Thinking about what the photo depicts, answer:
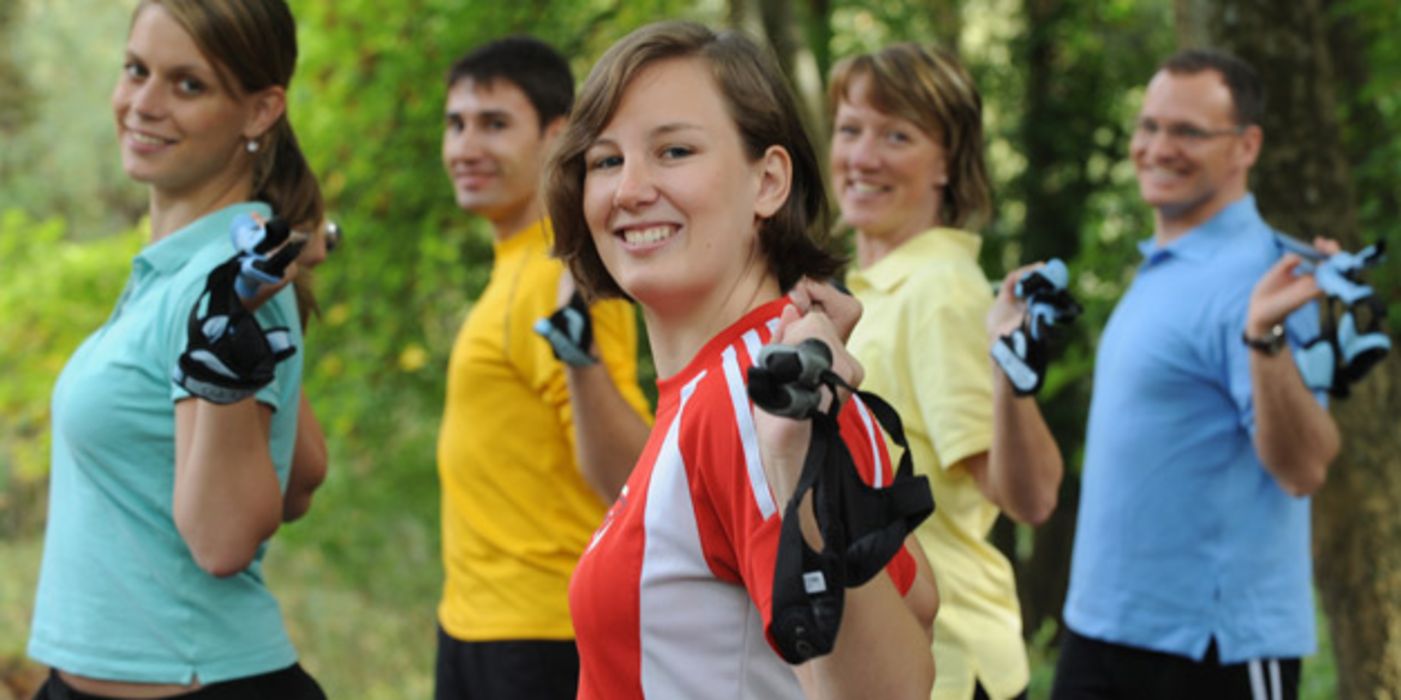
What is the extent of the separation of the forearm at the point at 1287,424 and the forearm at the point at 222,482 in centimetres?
227

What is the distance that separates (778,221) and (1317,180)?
3994 millimetres

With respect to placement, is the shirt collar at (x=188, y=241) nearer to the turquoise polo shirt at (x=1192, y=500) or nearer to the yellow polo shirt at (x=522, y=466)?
the yellow polo shirt at (x=522, y=466)

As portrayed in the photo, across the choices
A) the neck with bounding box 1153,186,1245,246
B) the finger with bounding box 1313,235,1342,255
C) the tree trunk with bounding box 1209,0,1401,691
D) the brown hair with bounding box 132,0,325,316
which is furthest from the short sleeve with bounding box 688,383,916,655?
the tree trunk with bounding box 1209,0,1401,691

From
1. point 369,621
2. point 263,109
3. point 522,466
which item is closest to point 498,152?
point 522,466

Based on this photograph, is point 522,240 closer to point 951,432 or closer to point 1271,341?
point 951,432

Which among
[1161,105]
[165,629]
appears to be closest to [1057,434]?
[1161,105]

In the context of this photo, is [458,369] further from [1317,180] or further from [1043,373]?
[1317,180]

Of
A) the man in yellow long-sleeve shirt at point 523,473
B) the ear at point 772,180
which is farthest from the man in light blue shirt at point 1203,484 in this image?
the ear at point 772,180

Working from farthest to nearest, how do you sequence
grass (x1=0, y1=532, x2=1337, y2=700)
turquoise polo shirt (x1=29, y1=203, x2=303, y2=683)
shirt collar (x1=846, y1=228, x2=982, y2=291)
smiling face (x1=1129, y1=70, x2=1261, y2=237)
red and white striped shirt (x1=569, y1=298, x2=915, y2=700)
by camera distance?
grass (x1=0, y1=532, x2=1337, y2=700) → smiling face (x1=1129, y1=70, x2=1261, y2=237) → shirt collar (x1=846, y1=228, x2=982, y2=291) → turquoise polo shirt (x1=29, y1=203, x2=303, y2=683) → red and white striped shirt (x1=569, y1=298, x2=915, y2=700)

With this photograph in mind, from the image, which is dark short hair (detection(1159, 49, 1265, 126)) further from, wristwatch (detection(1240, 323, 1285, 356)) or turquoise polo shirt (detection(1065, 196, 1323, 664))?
wristwatch (detection(1240, 323, 1285, 356))

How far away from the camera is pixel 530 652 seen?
350cm

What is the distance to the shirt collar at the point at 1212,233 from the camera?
157 inches

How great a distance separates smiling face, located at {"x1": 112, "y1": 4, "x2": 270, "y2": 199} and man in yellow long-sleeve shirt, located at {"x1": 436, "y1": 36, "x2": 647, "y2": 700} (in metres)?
0.82

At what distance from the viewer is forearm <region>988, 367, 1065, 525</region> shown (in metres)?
2.97
